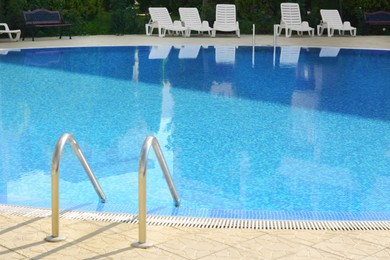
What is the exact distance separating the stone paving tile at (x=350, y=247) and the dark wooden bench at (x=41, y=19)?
52.3 feet

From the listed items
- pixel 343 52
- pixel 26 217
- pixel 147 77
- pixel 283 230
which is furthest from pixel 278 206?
pixel 343 52

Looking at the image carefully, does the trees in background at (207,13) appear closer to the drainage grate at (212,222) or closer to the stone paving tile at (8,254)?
the drainage grate at (212,222)

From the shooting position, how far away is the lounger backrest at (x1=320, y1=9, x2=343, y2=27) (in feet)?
68.6

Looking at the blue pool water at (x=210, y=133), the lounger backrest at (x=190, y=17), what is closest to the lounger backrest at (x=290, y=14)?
the lounger backrest at (x=190, y=17)

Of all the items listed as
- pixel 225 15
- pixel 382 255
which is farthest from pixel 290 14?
pixel 382 255

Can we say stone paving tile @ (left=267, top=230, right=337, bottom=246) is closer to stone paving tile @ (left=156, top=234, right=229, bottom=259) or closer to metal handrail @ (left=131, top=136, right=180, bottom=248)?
stone paving tile @ (left=156, top=234, right=229, bottom=259)

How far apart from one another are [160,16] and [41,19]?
3.46m

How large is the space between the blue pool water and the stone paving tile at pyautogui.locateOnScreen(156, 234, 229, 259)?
86 centimetres

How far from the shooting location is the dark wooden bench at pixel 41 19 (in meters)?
19.1

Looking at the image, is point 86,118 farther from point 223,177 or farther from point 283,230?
point 283,230

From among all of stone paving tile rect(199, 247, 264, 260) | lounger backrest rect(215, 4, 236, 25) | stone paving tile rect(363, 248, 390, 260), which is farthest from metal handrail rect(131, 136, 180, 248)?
lounger backrest rect(215, 4, 236, 25)

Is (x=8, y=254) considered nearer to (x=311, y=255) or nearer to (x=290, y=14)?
(x=311, y=255)

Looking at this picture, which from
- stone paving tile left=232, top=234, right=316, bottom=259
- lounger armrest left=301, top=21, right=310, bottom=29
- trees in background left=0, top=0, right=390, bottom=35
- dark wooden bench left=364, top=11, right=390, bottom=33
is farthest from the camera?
trees in background left=0, top=0, right=390, bottom=35

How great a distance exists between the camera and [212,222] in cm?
459
